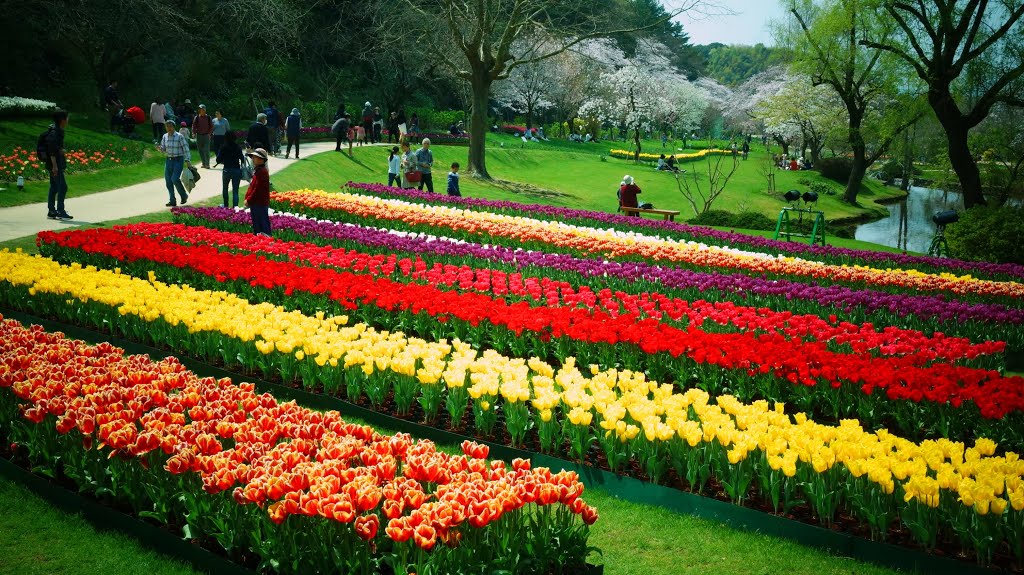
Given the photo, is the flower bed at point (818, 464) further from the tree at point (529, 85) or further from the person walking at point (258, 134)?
the tree at point (529, 85)

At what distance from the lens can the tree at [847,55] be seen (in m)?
35.3

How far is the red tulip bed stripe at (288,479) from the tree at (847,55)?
33.6 m

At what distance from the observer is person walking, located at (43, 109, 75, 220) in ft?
52.4

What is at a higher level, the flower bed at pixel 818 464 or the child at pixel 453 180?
the child at pixel 453 180

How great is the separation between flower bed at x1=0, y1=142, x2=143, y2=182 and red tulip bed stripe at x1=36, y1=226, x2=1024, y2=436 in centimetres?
1209

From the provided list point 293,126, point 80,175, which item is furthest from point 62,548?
point 293,126

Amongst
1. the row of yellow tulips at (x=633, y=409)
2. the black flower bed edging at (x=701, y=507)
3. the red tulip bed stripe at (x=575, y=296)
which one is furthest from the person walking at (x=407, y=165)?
the black flower bed edging at (x=701, y=507)

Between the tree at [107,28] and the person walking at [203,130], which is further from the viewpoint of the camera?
the tree at [107,28]

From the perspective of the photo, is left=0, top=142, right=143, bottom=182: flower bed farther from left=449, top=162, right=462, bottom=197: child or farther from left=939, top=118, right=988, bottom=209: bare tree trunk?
left=939, top=118, right=988, bottom=209: bare tree trunk

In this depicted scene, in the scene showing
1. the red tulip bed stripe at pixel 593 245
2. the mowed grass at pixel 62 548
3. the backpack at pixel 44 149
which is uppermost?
the backpack at pixel 44 149

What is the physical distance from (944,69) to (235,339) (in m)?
26.7

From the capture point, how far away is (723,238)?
733 inches

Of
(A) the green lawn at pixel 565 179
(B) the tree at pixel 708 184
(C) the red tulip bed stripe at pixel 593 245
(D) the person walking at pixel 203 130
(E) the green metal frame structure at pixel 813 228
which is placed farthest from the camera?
(B) the tree at pixel 708 184

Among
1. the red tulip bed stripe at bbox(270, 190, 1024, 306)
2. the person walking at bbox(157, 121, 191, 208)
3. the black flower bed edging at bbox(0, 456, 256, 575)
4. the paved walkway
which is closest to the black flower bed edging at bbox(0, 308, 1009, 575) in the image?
the black flower bed edging at bbox(0, 456, 256, 575)
